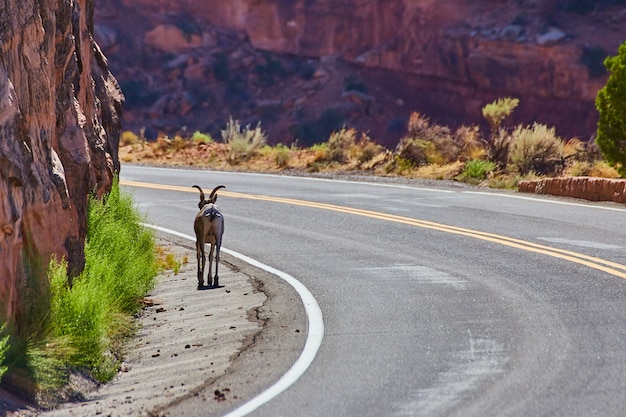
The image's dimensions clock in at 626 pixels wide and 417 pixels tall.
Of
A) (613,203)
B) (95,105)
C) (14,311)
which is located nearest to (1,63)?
(14,311)

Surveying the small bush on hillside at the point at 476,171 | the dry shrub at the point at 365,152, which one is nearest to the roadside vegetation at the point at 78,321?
the small bush on hillside at the point at 476,171

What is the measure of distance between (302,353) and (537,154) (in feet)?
61.2

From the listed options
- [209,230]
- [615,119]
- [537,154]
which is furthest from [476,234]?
[537,154]

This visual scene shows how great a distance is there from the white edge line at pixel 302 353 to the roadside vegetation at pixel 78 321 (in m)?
1.66

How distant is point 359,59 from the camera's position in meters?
65.4

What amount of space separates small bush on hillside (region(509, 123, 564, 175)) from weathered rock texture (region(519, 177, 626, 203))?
369cm

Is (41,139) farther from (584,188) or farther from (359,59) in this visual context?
(359,59)

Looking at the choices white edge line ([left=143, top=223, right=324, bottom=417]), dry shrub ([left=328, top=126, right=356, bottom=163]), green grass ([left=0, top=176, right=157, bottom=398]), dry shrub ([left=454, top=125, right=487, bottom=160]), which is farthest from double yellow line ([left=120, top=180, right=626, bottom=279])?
dry shrub ([left=454, top=125, right=487, bottom=160])

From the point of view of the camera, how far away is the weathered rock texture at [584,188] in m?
20.2

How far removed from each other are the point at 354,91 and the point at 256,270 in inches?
1965

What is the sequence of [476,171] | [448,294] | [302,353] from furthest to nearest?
[476,171] → [448,294] → [302,353]

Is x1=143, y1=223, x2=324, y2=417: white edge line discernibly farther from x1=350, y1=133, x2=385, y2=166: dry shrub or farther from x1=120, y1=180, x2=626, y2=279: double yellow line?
x1=350, y1=133, x2=385, y2=166: dry shrub

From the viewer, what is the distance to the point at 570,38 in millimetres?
58969

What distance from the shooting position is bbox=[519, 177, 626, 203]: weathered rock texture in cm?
2022
